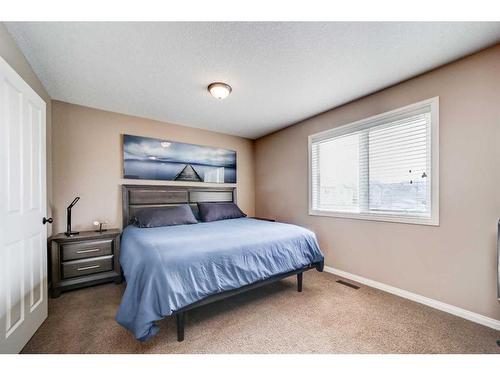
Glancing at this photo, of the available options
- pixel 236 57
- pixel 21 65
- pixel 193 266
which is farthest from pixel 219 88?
pixel 193 266

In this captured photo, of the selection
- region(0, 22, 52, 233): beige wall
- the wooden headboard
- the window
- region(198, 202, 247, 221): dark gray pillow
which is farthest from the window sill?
region(0, 22, 52, 233): beige wall

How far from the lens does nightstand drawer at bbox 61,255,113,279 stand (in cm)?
254

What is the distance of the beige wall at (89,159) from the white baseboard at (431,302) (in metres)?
3.44

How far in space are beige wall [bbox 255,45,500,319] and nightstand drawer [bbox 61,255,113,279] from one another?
3307 millimetres

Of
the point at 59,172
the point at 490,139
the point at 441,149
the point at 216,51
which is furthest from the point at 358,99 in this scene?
the point at 59,172

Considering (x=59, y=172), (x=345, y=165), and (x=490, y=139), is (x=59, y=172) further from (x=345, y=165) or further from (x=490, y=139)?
(x=490, y=139)

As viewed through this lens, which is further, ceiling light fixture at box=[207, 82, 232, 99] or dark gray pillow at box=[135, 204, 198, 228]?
dark gray pillow at box=[135, 204, 198, 228]

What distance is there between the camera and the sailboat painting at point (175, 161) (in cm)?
340

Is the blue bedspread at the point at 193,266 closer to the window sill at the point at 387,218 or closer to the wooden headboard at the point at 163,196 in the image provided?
the window sill at the point at 387,218

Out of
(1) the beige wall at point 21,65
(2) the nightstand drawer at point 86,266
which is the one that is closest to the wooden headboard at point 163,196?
(2) the nightstand drawer at point 86,266

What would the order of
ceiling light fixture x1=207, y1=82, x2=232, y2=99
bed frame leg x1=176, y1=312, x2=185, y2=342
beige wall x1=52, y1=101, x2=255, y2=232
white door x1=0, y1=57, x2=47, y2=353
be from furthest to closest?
beige wall x1=52, y1=101, x2=255, y2=232, ceiling light fixture x1=207, y1=82, x2=232, y2=99, bed frame leg x1=176, y1=312, x2=185, y2=342, white door x1=0, y1=57, x2=47, y2=353

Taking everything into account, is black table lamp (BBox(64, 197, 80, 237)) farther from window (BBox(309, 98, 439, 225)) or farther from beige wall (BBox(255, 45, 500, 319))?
beige wall (BBox(255, 45, 500, 319))

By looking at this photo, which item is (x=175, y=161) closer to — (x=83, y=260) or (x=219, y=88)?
(x=219, y=88)

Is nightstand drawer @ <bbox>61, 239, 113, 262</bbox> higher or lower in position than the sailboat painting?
lower
